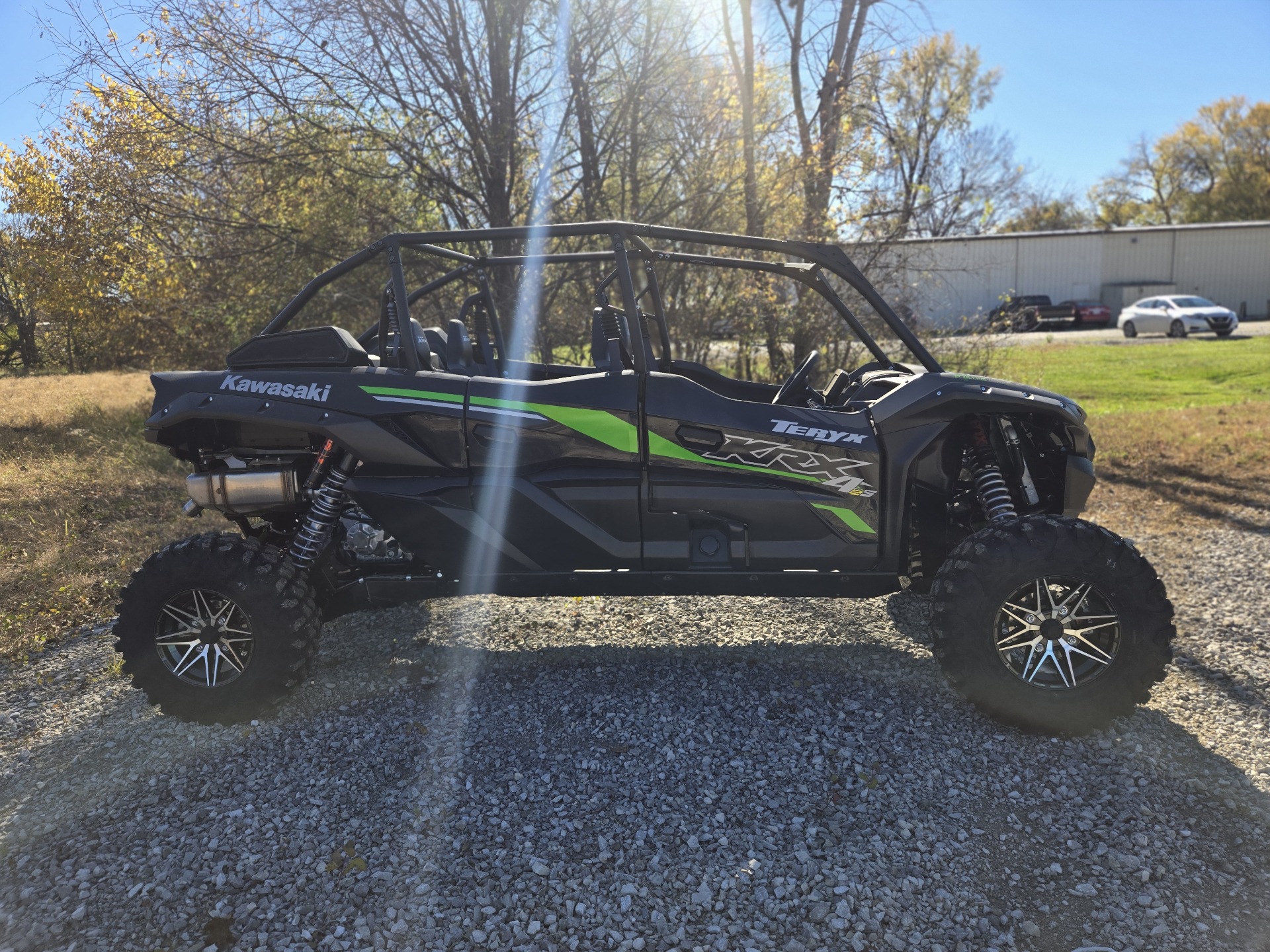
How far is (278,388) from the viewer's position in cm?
347

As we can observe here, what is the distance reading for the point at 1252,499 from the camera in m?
6.71

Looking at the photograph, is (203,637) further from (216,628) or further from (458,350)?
(458,350)

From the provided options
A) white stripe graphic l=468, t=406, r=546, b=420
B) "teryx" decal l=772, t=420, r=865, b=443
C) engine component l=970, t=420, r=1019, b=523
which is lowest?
engine component l=970, t=420, r=1019, b=523

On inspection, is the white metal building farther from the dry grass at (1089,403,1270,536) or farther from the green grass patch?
the dry grass at (1089,403,1270,536)

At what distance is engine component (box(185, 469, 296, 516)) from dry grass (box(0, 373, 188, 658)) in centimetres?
155

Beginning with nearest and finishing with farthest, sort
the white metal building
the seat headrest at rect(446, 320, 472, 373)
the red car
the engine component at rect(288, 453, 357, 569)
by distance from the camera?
the engine component at rect(288, 453, 357, 569) < the seat headrest at rect(446, 320, 472, 373) < the red car < the white metal building

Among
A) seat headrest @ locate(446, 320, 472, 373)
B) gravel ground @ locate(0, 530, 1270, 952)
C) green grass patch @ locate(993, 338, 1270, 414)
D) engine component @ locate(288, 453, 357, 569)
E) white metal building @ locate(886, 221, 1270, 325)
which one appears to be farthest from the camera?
white metal building @ locate(886, 221, 1270, 325)

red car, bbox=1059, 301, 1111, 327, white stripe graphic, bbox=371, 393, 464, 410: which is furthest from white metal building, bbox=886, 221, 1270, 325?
white stripe graphic, bbox=371, 393, 464, 410

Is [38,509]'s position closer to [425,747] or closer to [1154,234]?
[425,747]

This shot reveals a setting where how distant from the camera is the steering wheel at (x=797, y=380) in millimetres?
3998

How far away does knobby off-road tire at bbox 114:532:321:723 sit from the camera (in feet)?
10.9

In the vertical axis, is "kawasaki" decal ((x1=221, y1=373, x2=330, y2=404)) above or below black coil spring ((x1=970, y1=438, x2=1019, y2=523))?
above

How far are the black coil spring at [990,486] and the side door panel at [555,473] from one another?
1.38 meters

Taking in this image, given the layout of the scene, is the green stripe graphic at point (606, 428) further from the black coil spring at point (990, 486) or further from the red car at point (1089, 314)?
the red car at point (1089, 314)
